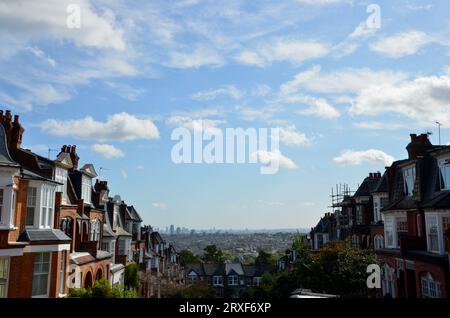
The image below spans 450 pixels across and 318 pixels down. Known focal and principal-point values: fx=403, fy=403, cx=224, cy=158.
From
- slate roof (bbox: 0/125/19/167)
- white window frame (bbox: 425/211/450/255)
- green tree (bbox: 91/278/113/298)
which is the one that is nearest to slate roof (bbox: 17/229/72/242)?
green tree (bbox: 91/278/113/298)

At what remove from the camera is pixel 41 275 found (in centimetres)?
2025

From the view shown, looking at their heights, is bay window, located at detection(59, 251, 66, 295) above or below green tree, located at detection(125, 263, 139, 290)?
above

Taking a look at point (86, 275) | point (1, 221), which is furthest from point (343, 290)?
point (1, 221)

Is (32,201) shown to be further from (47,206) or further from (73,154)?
(73,154)

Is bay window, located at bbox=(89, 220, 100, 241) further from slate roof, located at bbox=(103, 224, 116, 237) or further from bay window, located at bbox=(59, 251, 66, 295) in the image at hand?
bay window, located at bbox=(59, 251, 66, 295)

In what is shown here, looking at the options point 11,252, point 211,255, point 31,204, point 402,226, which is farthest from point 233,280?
point 11,252

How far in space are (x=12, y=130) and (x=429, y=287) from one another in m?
25.5

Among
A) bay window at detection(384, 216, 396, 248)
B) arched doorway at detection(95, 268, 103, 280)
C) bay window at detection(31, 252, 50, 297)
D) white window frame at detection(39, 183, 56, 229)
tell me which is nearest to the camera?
bay window at detection(31, 252, 50, 297)

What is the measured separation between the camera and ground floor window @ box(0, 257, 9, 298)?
18328 mm

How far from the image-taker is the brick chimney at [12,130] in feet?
76.7

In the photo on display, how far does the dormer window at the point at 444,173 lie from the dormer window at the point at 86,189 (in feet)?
81.8

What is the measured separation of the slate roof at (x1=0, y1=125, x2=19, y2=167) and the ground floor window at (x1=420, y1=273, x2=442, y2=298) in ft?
71.7

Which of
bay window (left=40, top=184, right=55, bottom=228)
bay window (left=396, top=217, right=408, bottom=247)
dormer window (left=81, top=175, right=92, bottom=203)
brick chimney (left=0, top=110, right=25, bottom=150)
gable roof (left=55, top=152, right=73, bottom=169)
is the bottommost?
bay window (left=396, top=217, right=408, bottom=247)
